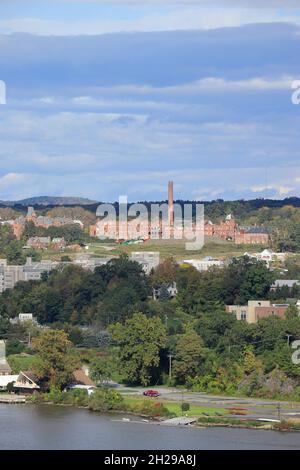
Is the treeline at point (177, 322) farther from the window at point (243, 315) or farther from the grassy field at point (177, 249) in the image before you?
the grassy field at point (177, 249)

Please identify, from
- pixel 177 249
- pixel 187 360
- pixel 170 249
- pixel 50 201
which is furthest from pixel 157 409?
pixel 50 201

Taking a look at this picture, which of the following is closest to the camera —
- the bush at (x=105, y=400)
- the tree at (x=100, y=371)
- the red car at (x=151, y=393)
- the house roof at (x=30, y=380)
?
the bush at (x=105, y=400)

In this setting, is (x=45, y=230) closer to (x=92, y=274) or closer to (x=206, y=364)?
(x=92, y=274)

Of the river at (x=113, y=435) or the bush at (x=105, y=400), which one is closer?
the river at (x=113, y=435)

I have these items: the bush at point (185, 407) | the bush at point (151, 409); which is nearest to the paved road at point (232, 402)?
the bush at point (185, 407)

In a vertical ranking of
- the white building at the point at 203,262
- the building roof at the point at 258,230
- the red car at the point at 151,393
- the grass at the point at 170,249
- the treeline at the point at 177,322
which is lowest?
the red car at the point at 151,393
